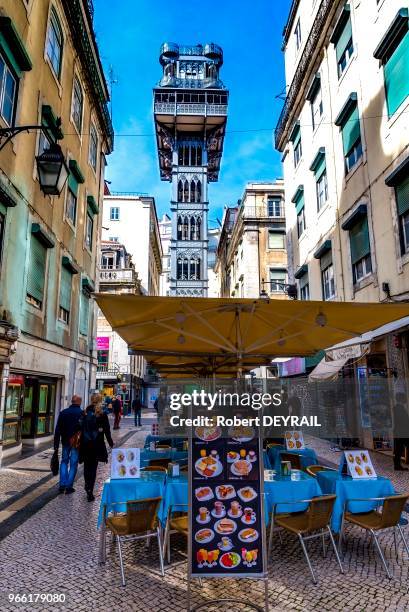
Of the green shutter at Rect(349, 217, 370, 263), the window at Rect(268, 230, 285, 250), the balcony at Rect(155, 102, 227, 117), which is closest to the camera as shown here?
the green shutter at Rect(349, 217, 370, 263)

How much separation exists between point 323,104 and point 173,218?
39063mm

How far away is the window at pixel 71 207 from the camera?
15.9 m

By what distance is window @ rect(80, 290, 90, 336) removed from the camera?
1811cm

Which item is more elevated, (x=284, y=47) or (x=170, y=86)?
(x=170, y=86)

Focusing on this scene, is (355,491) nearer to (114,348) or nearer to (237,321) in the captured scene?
(237,321)

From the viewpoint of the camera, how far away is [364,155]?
41.1 ft

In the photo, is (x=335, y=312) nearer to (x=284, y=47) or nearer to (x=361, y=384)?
(x=361, y=384)

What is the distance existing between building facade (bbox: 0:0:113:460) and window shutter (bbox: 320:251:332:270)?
975cm

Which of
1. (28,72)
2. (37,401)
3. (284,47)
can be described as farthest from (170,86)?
(37,401)

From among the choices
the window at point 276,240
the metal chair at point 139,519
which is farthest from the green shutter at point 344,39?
the window at point 276,240

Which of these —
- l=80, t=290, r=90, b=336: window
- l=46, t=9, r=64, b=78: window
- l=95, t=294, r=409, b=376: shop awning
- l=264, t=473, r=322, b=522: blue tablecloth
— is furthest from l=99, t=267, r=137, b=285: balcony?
l=264, t=473, r=322, b=522: blue tablecloth

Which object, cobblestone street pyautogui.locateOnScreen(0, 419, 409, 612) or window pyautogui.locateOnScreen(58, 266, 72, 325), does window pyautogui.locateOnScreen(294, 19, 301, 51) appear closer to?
window pyautogui.locateOnScreen(58, 266, 72, 325)

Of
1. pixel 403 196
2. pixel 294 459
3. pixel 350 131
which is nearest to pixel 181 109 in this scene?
pixel 350 131

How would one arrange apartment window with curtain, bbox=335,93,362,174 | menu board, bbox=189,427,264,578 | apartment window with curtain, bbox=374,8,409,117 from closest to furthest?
menu board, bbox=189,427,264,578 < apartment window with curtain, bbox=374,8,409,117 < apartment window with curtain, bbox=335,93,362,174
